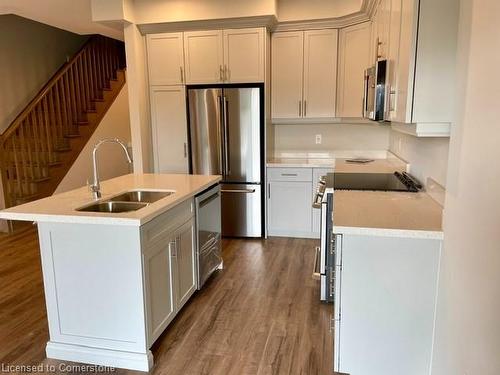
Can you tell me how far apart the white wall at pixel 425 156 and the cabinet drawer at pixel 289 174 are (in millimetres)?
990

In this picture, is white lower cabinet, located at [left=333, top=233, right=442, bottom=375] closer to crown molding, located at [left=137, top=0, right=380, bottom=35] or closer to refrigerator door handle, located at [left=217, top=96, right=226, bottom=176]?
refrigerator door handle, located at [left=217, top=96, right=226, bottom=176]

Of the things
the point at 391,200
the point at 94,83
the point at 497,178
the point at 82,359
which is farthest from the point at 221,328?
the point at 94,83

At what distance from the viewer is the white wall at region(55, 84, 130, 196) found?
575 cm

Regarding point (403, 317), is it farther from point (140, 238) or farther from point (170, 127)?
point (170, 127)

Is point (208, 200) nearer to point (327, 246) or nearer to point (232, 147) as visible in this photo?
point (327, 246)

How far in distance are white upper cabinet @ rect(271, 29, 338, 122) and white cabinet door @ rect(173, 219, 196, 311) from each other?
7.36ft

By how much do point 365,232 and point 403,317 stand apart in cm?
47

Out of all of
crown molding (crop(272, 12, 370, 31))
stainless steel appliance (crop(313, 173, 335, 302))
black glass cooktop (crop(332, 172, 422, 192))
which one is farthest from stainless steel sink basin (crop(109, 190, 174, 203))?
crown molding (crop(272, 12, 370, 31))

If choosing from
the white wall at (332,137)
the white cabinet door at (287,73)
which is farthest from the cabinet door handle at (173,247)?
the white wall at (332,137)

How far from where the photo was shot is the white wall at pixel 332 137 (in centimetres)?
465

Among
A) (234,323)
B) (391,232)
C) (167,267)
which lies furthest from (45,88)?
(391,232)

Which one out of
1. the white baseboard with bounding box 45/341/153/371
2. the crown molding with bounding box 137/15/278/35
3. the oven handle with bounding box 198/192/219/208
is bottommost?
the white baseboard with bounding box 45/341/153/371

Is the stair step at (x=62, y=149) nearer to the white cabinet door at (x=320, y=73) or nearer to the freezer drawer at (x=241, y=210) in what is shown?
the freezer drawer at (x=241, y=210)

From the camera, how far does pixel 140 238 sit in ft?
6.63
